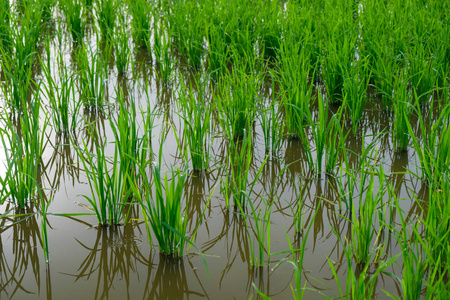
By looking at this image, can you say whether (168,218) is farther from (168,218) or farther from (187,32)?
(187,32)

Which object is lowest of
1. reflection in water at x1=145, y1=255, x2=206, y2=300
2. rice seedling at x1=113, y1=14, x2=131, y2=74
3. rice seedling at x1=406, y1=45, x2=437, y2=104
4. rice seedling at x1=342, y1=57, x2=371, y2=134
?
reflection in water at x1=145, y1=255, x2=206, y2=300

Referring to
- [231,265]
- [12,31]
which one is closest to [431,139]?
[231,265]

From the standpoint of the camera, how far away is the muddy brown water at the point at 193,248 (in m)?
1.94

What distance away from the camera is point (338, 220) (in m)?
2.33

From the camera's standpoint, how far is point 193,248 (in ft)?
7.01

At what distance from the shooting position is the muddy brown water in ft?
6.37

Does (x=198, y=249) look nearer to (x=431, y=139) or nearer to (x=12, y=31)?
(x=431, y=139)

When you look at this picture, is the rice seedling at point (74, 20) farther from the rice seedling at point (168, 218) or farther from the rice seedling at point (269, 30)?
the rice seedling at point (168, 218)

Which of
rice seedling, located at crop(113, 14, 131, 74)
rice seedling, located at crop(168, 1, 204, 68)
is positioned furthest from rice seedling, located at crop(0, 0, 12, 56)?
rice seedling, located at crop(168, 1, 204, 68)

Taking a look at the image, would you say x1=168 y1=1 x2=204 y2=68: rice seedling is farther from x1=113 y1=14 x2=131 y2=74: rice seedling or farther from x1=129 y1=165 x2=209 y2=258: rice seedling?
x1=129 y1=165 x2=209 y2=258: rice seedling

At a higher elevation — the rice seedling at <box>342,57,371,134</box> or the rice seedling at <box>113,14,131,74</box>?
the rice seedling at <box>113,14,131,74</box>

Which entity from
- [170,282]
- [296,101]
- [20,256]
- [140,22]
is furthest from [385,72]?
[20,256]

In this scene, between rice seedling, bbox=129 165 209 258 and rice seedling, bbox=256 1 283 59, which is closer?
rice seedling, bbox=129 165 209 258

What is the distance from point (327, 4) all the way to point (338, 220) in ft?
8.29
